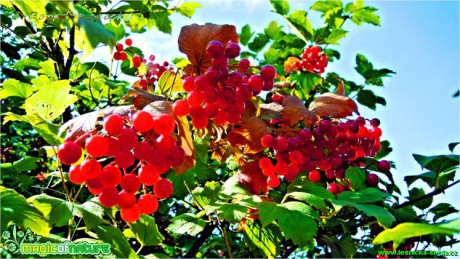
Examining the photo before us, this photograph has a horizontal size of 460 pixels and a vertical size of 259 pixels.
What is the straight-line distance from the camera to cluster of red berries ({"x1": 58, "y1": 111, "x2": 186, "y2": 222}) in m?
1.08

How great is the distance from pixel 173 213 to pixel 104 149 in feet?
7.77

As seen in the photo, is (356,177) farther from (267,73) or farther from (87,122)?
(87,122)

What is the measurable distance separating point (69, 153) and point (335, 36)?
7.22 ft

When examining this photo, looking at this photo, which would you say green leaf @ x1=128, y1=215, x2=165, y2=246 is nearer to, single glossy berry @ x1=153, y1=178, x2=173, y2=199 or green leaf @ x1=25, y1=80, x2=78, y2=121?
single glossy berry @ x1=153, y1=178, x2=173, y2=199

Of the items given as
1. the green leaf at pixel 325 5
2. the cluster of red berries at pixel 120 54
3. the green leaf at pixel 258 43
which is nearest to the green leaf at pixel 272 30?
the green leaf at pixel 258 43

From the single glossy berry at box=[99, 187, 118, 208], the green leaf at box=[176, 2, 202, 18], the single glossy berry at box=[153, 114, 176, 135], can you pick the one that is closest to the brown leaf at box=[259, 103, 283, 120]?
the single glossy berry at box=[153, 114, 176, 135]

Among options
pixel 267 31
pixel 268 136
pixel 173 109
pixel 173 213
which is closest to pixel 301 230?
pixel 268 136

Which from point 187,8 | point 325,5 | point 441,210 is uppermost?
point 325,5

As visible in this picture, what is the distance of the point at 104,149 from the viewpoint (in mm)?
1087

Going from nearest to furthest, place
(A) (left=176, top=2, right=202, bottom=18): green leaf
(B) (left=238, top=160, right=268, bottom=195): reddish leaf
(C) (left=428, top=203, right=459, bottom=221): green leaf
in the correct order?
(B) (left=238, top=160, right=268, bottom=195): reddish leaf < (C) (left=428, top=203, right=459, bottom=221): green leaf < (A) (left=176, top=2, right=202, bottom=18): green leaf

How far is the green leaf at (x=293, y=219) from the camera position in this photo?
121 cm

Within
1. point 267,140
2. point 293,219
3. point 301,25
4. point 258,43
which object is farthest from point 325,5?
point 293,219

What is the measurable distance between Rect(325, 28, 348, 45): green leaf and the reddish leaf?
60.9 inches

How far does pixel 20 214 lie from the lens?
1.13 m
